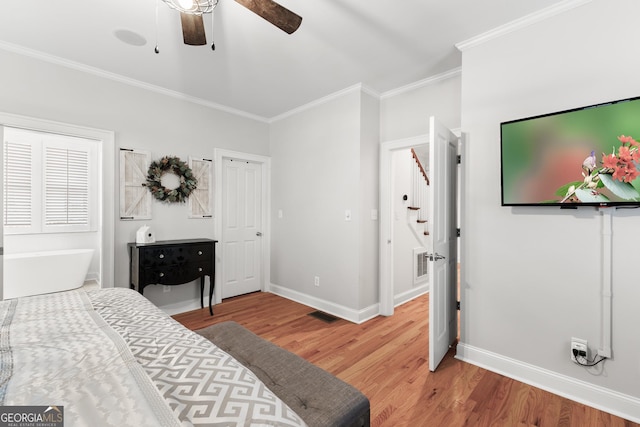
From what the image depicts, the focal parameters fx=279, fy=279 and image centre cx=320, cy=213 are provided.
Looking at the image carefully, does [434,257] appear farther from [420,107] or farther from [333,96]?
[333,96]

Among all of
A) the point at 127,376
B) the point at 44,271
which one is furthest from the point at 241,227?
the point at 127,376

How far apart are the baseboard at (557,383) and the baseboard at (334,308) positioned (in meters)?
1.07

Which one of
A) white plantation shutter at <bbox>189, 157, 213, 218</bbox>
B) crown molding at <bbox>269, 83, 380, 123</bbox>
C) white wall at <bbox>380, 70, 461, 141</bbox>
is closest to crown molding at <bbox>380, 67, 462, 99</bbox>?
white wall at <bbox>380, 70, 461, 141</bbox>

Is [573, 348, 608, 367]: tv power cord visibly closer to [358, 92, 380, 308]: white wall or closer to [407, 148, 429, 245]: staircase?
[358, 92, 380, 308]: white wall

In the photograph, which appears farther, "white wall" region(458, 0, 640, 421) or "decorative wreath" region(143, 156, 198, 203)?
"decorative wreath" region(143, 156, 198, 203)

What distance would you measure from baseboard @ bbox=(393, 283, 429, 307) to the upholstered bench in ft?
8.65

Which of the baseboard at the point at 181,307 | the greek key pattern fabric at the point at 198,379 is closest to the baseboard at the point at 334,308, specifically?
the baseboard at the point at 181,307

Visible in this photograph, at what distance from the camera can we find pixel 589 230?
1.84 metres

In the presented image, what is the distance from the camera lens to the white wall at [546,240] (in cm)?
174

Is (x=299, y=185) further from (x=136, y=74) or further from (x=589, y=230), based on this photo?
(x=589, y=230)

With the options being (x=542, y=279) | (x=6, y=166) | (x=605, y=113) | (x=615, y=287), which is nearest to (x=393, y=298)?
(x=542, y=279)

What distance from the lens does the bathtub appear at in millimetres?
2746

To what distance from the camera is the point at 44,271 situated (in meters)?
2.88

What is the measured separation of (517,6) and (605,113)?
0.94 meters
